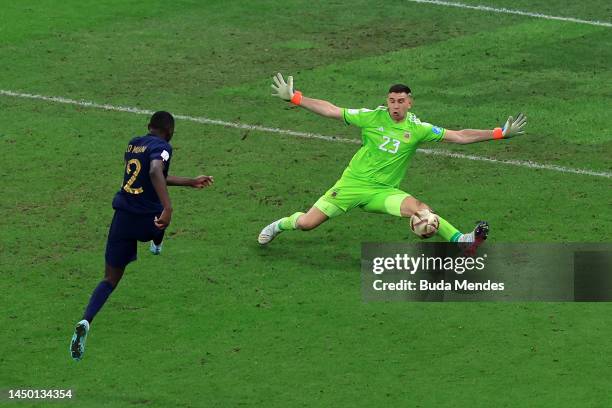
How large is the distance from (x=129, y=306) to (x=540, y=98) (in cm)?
906

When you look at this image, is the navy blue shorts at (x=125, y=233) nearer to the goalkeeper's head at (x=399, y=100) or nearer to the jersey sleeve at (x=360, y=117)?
the jersey sleeve at (x=360, y=117)

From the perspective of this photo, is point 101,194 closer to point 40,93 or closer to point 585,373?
point 40,93

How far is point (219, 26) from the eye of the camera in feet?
87.0

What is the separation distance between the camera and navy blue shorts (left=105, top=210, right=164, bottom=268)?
48.0ft

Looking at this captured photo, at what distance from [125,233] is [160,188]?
2.48 feet

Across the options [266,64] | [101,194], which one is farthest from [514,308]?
[266,64]

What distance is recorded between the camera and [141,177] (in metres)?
14.5

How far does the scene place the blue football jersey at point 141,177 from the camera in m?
14.5

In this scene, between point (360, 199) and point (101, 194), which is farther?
point (101, 194)

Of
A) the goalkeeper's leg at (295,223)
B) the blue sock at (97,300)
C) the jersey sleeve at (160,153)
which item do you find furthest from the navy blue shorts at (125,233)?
the goalkeeper's leg at (295,223)

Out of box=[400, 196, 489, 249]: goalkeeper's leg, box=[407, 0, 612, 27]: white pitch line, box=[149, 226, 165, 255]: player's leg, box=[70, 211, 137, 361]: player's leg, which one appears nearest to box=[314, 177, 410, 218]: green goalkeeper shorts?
box=[400, 196, 489, 249]: goalkeeper's leg

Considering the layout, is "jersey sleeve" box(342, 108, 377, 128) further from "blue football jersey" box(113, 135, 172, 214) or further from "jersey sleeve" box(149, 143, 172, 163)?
"jersey sleeve" box(149, 143, 172, 163)

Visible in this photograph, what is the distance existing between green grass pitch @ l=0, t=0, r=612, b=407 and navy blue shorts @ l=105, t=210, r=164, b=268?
87 cm

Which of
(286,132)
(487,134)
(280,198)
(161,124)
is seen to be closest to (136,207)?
(161,124)
